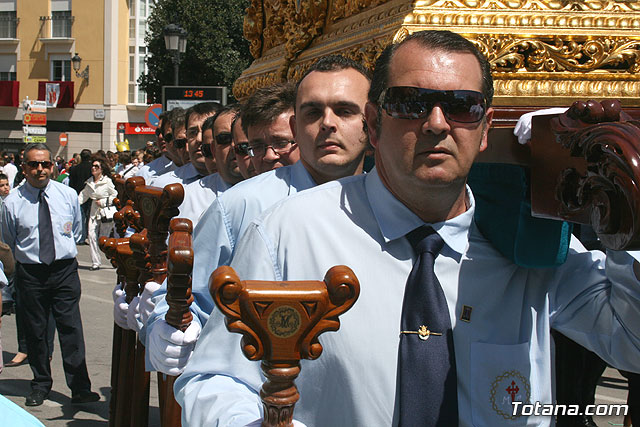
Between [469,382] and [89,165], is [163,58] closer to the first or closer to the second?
[89,165]

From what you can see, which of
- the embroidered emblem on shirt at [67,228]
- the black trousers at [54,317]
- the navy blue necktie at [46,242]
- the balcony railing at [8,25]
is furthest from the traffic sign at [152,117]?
the balcony railing at [8,25]

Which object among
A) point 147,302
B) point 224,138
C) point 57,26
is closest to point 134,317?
point 147,302

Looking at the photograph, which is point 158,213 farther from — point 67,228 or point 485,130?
Result: point 67,228

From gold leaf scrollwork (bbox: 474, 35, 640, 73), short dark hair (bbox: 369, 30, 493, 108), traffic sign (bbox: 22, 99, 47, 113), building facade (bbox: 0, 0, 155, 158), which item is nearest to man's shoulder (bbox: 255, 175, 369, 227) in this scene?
short dark hair (bbox: 369, 30, 493, 108)

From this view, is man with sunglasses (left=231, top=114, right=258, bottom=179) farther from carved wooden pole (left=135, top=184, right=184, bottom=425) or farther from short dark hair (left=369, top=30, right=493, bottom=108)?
short dark hair (left=369, top=30, right=493, bottom=108)

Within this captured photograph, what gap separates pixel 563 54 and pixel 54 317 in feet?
19.5

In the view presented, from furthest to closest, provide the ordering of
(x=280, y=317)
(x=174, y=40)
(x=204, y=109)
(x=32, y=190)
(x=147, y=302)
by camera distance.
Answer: (x=174, y=40), (x=32, y=190), (x=204, y=109), (x=147, y=302), (x=280, y=317)

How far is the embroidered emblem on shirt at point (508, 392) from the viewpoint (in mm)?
1746

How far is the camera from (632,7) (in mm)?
2305

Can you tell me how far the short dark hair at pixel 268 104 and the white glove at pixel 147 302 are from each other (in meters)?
0.87

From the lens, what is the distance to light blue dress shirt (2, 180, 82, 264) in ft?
23.4

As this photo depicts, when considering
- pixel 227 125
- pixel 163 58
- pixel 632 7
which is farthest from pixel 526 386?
pixel 163 58

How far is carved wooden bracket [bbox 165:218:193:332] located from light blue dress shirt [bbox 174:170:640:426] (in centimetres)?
58

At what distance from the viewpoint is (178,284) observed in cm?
246
